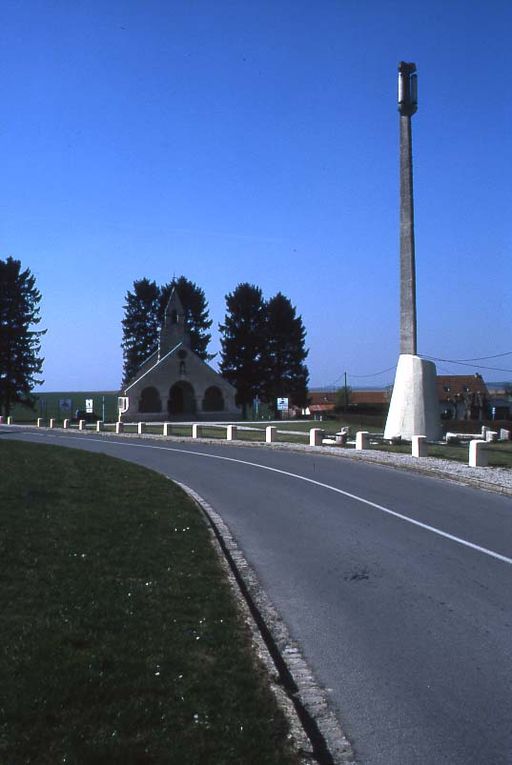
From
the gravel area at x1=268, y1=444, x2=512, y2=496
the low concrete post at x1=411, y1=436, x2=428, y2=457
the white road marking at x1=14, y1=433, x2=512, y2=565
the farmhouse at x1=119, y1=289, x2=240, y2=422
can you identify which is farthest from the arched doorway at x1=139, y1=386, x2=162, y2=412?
the low concrete post at x1=411, y1=436, x2=428, y2=457

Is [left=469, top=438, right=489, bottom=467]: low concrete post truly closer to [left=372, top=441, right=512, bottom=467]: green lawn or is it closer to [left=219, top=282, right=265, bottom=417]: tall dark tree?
[left=372, top=441, right=512, bottom=467]: green lawn

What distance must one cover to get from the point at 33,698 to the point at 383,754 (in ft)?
6.39

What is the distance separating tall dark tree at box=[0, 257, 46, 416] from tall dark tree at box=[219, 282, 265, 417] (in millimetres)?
18269

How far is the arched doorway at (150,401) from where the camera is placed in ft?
212

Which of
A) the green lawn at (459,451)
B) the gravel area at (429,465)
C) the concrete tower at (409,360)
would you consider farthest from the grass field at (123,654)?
the concrete tower at (409,360)

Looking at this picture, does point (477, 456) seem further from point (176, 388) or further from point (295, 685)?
point (176, 388)

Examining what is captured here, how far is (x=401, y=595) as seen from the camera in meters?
7.97

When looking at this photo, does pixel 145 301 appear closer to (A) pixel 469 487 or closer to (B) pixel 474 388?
(B) pixel 474 388

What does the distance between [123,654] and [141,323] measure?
84608mm

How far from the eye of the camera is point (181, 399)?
6962 centimetres

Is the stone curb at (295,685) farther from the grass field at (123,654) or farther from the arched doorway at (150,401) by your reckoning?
the arched doorway at (150,401)

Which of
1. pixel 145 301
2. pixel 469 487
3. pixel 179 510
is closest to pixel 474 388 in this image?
pixel 145 301

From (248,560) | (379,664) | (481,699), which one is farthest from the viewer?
(248,560)

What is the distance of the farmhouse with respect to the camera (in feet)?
210
